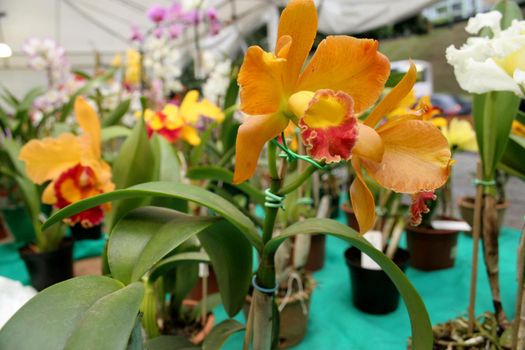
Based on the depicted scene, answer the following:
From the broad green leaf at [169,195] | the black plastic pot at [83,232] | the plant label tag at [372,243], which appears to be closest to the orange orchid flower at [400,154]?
the broad green leaf at [169,195]

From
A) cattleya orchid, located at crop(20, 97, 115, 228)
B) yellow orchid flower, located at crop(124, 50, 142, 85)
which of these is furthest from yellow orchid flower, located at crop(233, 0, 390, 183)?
yellow orchid flower, located at crop(124, 50, 142, 85)

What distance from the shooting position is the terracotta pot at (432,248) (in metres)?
1.06

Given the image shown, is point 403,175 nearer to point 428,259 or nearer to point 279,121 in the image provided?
point 279,121

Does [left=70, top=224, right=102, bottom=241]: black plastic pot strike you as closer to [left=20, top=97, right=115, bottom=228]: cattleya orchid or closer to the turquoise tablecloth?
the turquoise tablecloth

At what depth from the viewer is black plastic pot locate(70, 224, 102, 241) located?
117 cm

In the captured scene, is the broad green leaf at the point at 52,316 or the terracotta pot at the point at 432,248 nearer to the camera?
the broad green leaf at the point at 52,316

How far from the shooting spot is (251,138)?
0.31 meters

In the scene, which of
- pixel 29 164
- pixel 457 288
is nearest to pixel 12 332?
pixel 29 164

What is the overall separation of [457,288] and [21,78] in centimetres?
406

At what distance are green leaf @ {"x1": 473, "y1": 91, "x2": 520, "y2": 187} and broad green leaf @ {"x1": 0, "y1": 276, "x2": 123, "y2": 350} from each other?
514 mm

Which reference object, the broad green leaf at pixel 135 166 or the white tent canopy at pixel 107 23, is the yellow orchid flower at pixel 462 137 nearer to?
the broad green leaf at pixel 135 166

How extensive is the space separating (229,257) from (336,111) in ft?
0.80

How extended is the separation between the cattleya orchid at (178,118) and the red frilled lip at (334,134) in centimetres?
58

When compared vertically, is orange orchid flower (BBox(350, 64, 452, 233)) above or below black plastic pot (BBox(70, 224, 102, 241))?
above
